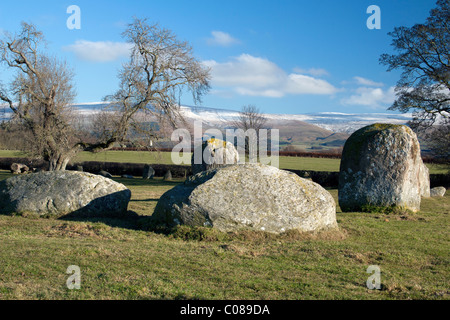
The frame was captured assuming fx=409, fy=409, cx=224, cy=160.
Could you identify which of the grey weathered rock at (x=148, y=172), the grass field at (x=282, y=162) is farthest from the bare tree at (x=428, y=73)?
the grey weathered rock at (x=148, y=172)

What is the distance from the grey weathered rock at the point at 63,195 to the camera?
12039 mm

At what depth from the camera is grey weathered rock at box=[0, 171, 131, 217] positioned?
12.0 m

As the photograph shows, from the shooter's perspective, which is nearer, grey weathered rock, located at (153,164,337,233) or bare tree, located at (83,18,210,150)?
grey weathered rock, located at (153,164,337,233)

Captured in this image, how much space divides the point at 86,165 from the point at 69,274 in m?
35.3

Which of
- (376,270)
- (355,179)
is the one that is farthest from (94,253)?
(355,179)

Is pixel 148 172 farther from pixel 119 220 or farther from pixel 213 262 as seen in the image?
pixel 213 262

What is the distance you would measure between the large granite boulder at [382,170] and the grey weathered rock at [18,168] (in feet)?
109

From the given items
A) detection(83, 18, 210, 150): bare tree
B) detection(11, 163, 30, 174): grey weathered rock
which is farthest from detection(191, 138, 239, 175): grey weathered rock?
detection(11, 163, 30, 174): grey weathered rock

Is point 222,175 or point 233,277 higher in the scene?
point 222,175

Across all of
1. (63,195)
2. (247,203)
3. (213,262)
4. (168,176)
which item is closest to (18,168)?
(168,176)

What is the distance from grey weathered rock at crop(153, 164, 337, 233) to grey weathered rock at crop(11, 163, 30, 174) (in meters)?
32.9

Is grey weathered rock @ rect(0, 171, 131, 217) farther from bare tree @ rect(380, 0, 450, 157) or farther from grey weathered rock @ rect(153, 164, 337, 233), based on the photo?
bare tree @ rect(380, 0, 450, 157)
